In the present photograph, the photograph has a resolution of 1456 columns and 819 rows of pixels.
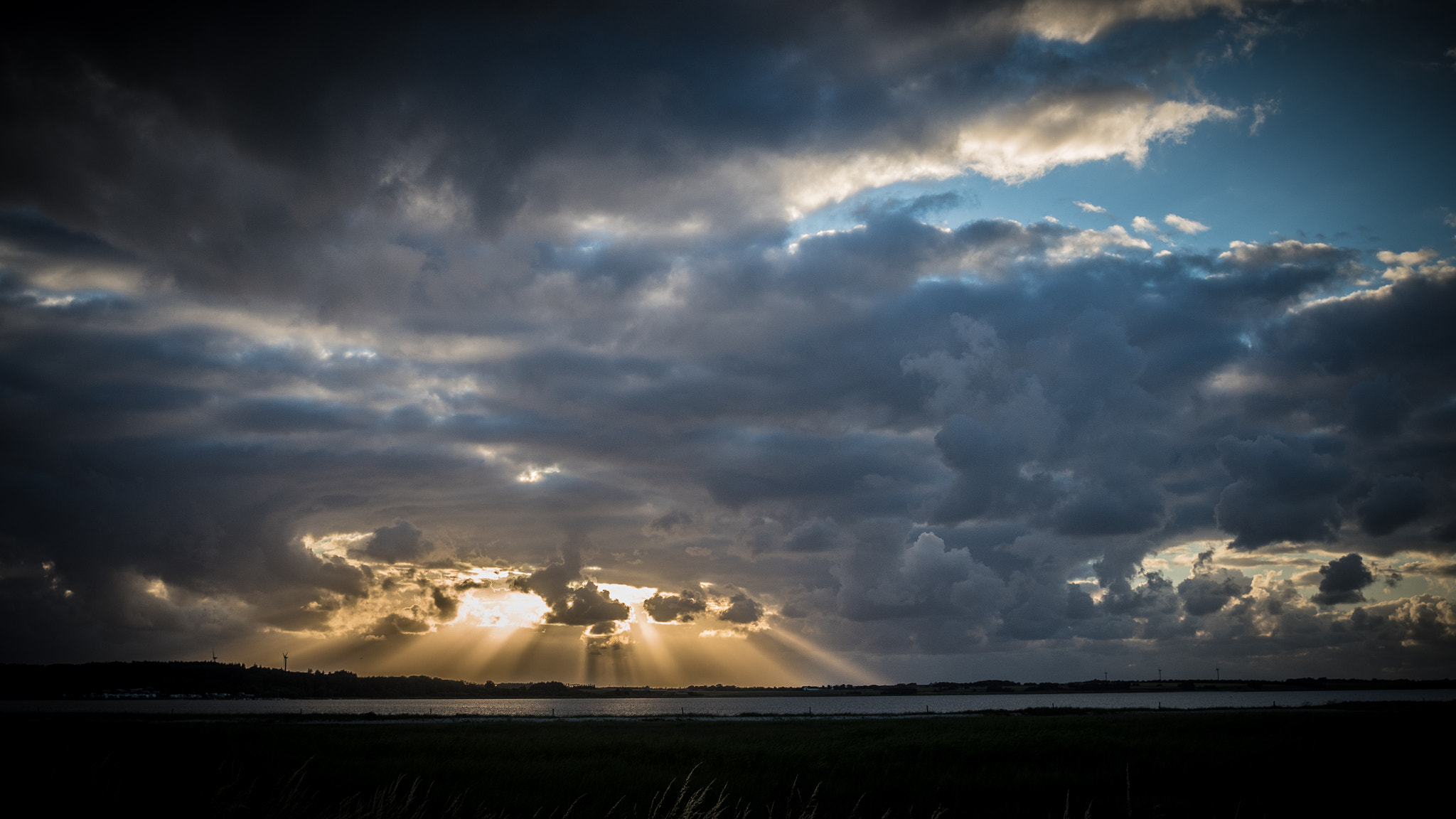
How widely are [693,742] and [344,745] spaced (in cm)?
2349

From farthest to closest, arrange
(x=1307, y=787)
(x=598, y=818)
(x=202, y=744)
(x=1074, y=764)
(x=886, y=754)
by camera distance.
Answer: (x=202, y=744)
(x=886, y=754)
(x=1074, y=764)
(x=1307, y=787)
(x=598, y=818)

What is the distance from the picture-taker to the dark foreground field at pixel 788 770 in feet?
89.5

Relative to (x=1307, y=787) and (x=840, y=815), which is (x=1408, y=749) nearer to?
(x=1307, y=787)

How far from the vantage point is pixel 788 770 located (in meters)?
37.8

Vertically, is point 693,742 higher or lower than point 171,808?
lower

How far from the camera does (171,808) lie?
15094 millimetres

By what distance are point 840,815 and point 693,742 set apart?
921 inches

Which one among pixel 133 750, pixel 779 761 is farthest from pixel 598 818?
pixel 133 750

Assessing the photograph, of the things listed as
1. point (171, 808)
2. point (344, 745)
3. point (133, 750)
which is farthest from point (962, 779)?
point (133, 750)

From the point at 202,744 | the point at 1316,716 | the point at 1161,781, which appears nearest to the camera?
the point at 1161,781

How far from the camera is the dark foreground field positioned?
27.3 metres

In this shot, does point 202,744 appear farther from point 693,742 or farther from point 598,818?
point 598,818

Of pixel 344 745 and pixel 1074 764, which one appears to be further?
pixel 344 745

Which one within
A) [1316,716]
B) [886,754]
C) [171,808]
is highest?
[171,808]
